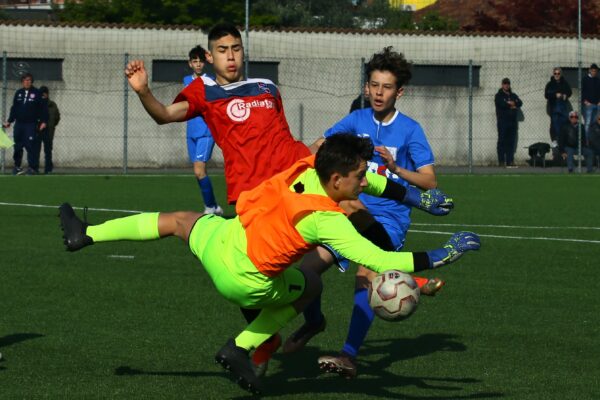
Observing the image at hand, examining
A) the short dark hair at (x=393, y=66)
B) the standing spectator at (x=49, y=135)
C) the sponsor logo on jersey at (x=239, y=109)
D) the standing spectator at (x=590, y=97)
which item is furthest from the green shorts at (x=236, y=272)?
the standing spectator at (x=590, y=97)

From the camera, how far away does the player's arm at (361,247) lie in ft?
20.9

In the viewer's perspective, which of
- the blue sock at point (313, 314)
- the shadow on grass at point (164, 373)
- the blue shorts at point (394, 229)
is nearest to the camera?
the shadow on grass at point (164, 373)

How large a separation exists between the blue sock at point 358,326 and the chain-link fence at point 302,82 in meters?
22.9

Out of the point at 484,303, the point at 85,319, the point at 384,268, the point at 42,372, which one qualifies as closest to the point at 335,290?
the point at 484,303

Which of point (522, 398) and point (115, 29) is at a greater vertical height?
point (115, 29)

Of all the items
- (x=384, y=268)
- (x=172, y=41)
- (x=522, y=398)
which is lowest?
(x=522, y=398)

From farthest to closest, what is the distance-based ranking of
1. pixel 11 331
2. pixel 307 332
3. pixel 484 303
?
1. pixel 484 303
2. pixel 11 331
3. pixel 307 332

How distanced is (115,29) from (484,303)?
966 inches

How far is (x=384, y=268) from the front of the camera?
20.9 ft

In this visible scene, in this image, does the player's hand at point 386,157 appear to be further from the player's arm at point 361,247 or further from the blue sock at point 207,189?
the blue sock at point 207,189

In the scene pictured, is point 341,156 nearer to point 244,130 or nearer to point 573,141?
point 244,130

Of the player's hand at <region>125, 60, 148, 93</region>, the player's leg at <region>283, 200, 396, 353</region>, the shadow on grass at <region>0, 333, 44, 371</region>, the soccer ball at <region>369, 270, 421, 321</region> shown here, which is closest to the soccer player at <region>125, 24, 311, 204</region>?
the player's hand at <region>125, 60, 148, 93</region>

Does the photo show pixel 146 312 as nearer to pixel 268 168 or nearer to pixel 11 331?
pixel 11 331

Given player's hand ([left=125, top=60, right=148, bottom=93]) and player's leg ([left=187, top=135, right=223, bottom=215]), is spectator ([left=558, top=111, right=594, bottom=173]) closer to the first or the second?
player's leg ([left=187, top=135, right=223, bottom=215])
